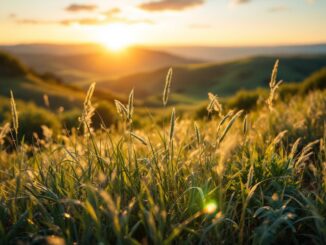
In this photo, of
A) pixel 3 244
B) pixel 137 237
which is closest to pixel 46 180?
pixel 3 244

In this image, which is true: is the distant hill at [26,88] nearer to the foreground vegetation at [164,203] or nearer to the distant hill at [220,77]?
the foreground vegetation at [164,203]

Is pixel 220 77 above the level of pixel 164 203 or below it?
below

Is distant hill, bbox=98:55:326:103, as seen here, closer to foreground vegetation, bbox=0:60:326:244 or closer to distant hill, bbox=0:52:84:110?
distant hill, bbox=0:52:84:110

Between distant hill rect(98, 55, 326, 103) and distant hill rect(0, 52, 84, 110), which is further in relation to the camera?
distant hill rect(98, 55, 326, 103)

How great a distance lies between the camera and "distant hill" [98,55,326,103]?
101 metres

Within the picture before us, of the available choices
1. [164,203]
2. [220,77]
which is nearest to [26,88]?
[164,203]

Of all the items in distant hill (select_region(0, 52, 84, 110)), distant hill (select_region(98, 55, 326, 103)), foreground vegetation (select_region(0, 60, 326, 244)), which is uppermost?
foreground vegetation (select_region(0, 60, 326, 244))

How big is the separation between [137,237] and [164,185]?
49cm

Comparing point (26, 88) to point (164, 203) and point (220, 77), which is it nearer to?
point (164, 203)

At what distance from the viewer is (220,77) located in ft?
396

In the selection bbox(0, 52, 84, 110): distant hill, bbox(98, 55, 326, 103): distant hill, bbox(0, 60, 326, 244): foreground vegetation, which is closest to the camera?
bbox(0, 60, 326, 244): foreground vegetation

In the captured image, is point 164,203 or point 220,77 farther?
point 220,77

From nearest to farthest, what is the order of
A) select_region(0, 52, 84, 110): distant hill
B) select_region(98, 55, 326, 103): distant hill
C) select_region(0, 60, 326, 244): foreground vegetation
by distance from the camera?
select_region(0, 60, 326, 244): foreground vegetation < select_region(0, 52, 84, 110): distant hill < select_region(98, 55, 326, 103): distant hill

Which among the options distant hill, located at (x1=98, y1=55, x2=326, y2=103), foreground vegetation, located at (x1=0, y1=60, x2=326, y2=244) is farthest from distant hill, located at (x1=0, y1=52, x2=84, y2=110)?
distant hill, located at (x1=98, y1=55, x2=326, y2=103)
